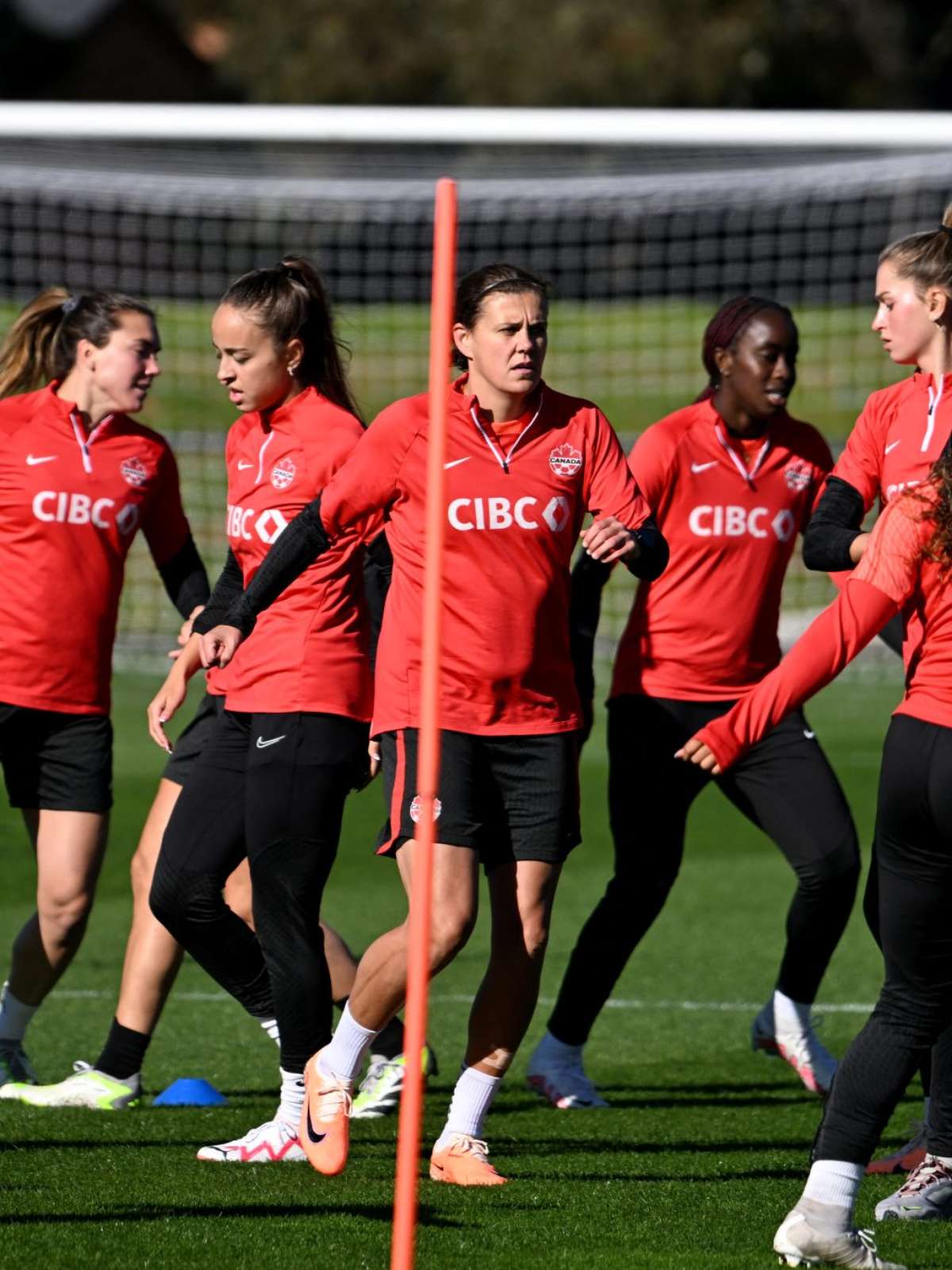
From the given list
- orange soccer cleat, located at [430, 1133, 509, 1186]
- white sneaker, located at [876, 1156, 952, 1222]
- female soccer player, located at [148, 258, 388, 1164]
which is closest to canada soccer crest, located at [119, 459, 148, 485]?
female soccer player, located at [148, 258, 388, 1164]

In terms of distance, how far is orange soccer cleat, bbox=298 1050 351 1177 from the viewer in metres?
5.09

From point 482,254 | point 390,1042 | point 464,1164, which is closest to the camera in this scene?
point 464,1164

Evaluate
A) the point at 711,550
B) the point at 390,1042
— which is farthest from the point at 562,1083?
the point at 711,550

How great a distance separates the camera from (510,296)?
5316 millimetres

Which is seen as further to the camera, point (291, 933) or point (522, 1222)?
point (291, 933)

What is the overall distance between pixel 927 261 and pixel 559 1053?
2.89 metres

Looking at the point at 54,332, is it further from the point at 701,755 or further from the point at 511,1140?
the point at 701,755

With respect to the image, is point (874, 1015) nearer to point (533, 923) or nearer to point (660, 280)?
point (533, 923)

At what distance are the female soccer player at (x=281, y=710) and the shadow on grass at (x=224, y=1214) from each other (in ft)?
2.00

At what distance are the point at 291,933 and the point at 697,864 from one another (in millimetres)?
6275

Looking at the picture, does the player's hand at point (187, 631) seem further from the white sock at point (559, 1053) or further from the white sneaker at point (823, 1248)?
the white sneaker at point (823, 1248)

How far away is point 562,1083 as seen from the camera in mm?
6648

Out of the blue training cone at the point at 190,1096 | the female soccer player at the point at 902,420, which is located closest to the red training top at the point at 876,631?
the female soccer player at the point at 902,420

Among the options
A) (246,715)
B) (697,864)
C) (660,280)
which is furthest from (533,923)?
(660,280)
